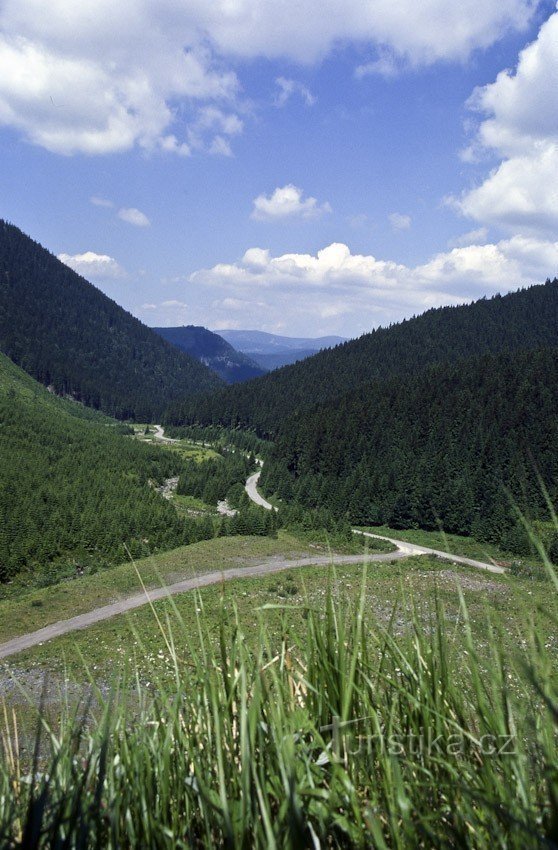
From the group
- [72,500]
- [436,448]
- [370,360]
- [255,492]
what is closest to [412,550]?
[436,448]

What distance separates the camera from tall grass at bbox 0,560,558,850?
148cm

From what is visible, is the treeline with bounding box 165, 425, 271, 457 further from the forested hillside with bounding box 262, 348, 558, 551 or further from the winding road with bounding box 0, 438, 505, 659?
the winding road with bounding box 0, 438, 505, 659

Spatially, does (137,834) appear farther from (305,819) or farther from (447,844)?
(447,844)

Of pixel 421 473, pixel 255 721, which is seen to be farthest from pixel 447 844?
pixel 421 473

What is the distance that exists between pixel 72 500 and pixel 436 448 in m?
54.5

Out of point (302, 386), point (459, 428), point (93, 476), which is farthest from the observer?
point (302, 386)

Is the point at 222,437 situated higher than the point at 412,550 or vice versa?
the point at 222,437

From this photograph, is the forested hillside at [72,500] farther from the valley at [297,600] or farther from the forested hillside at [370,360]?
the forested hillside at [370,360]

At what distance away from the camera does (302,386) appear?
162 m

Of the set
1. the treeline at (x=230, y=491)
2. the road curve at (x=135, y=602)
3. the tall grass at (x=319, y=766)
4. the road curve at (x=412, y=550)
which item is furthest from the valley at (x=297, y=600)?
the road curve at (x=412, y=550)

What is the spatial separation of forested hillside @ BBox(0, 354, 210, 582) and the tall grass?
2849cm

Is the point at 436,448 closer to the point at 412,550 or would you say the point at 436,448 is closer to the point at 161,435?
the point at 412,550

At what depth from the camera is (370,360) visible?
170m

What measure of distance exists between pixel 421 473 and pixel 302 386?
8889 cm
